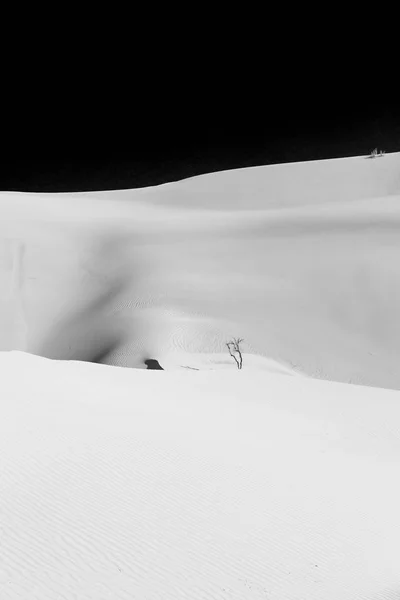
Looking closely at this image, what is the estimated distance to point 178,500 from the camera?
6.50 m

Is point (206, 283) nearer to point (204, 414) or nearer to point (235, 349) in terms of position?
point (235, 349)

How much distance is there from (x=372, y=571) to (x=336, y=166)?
3680 centimetres

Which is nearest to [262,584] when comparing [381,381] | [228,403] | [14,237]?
[228,403]

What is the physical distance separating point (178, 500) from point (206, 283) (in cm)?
1862

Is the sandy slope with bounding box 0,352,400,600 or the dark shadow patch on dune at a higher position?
the sandy slope with bounding box 0,352,400,600

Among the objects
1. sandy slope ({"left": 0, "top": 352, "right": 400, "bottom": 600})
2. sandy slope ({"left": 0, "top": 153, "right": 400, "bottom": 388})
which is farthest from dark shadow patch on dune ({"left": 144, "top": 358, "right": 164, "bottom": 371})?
sandy slope ({"left": 0, "top": 352, "right": 400, "bottom": 600})

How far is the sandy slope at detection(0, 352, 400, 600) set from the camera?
525cm

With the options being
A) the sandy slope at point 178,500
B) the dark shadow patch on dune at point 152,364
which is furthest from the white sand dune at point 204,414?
the dark shadow patch on dune at point 152,364

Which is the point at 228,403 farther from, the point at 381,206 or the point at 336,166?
the point at 336,166

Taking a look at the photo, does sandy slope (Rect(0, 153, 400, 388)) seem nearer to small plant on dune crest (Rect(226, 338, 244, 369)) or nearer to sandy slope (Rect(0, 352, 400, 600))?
small plant on dune crest (Rect(226, 338, 244, 369))

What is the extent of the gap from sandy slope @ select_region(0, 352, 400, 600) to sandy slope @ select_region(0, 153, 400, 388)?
9.69 metres

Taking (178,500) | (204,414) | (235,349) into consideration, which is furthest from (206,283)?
(178,500)

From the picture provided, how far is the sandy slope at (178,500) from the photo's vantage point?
17.2 feet

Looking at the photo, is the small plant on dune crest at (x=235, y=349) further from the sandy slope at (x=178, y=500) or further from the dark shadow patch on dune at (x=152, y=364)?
the sandy slope at (x=178, y=500)
